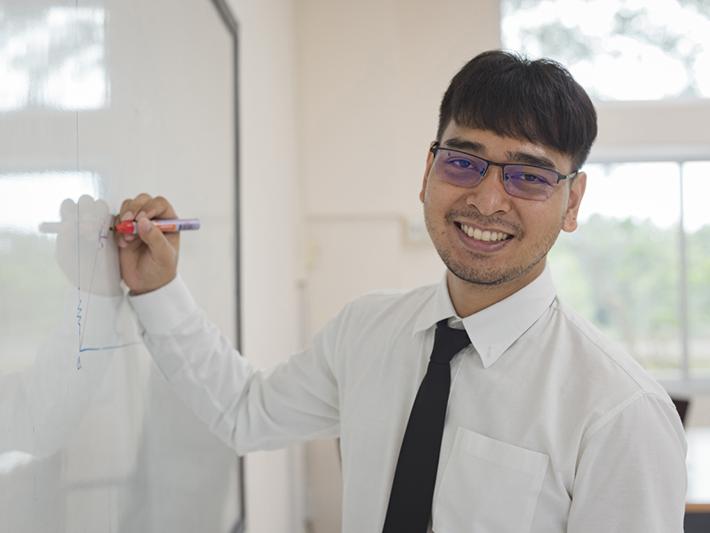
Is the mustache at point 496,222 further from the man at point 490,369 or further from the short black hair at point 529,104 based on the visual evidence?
the short black hair at point 529,104

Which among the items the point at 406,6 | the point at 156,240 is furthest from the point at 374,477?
the point at 406,6

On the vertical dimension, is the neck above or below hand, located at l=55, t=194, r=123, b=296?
below

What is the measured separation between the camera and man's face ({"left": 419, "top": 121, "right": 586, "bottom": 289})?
1.07m

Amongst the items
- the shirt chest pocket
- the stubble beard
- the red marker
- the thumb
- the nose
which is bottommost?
the shirt chest pocket

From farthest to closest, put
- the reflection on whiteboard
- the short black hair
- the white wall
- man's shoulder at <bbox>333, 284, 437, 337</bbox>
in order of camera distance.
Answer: the white wall → man's shoulder at <bbox>333, 284, 437, 337</bbox> → the short black hair → the reflection on whiteboard

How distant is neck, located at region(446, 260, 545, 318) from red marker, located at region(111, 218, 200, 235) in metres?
0.46

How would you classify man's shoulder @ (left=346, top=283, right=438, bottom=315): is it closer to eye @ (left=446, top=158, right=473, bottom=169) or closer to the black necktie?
the black necktie

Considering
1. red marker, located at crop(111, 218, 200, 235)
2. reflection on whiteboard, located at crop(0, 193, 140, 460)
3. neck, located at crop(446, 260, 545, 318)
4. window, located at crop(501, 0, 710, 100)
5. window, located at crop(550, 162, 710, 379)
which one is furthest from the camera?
window, located at crop(550, 162, 710, 379)

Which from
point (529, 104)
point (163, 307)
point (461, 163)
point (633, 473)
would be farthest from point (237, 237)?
point (633, 473)

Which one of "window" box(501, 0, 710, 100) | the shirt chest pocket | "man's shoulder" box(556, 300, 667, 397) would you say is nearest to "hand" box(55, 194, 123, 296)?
the shirt chest pocket

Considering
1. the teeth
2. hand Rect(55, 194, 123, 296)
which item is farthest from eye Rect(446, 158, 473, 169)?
hand Rect(55, 194, 123, 296)

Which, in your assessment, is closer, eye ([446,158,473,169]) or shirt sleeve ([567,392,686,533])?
shirt sleeve ([567,392,686,533])

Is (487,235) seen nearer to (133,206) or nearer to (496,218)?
(496,218)

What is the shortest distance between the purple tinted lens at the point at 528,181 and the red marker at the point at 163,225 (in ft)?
1.65
